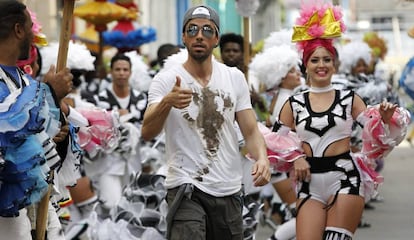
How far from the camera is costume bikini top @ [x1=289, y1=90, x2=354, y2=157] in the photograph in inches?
326

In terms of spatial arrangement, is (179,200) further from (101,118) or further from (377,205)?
(377,205)

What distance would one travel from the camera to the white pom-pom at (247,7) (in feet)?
40.2

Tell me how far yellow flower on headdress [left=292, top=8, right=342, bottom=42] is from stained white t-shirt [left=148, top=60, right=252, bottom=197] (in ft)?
4.52

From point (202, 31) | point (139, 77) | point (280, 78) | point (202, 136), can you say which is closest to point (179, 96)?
point (202, 136)

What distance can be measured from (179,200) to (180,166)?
0.74 ft

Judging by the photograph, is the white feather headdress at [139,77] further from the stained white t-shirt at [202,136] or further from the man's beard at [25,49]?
the man's beard at [25,49]

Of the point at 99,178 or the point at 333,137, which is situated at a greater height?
the point at 333,137

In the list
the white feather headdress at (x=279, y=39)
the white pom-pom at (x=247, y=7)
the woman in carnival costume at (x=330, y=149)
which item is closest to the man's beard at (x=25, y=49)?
the woman in carnival costume at (x=330, y=149)

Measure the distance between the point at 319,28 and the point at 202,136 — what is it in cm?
174

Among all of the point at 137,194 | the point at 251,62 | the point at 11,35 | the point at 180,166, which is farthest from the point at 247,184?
the point at 11,35

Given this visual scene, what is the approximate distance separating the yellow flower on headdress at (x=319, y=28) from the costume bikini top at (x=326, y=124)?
1.54 feet

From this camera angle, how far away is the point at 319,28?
8625 mm

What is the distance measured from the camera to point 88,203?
11445 millimetres

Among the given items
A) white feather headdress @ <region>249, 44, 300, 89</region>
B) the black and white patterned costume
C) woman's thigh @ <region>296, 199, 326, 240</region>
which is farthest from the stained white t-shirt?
white feather headdress @ <region>249, 44, 300, 89</region>
